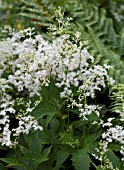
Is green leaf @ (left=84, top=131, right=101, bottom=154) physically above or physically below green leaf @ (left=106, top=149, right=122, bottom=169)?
above

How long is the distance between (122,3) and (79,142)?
2.35 m

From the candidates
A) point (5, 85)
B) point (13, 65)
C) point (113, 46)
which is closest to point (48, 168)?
point (5, 85)

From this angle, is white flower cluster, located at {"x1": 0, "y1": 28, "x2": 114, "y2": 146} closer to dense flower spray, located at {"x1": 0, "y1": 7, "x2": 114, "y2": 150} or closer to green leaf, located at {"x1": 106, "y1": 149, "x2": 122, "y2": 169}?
dense flower spray, located at {"x1": 0, "y1": 7, "x2": 114, "y2": 150}

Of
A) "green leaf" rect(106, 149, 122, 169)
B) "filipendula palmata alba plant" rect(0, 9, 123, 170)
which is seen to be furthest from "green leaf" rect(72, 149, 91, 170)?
"green leaf" rect(106, 149, 122, 169)

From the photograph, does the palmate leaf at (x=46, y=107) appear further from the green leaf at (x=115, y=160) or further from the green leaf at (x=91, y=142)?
the green leaf at (x=115, y=160)

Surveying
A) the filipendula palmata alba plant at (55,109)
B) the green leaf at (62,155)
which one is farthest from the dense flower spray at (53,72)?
the green leaf at (62,155)

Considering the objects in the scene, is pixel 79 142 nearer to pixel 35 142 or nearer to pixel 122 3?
pixel 35 142

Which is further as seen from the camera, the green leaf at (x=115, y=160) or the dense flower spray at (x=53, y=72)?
the dense flower spray at (x=53, y=72)

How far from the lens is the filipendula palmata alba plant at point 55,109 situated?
5.69 feet

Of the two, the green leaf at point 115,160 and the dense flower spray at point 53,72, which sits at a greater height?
the dense flower spray at point 53,72

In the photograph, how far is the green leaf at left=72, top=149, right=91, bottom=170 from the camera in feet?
5.52

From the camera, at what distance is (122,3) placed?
3818mm

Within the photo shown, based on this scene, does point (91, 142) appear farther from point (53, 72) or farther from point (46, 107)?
point (53, 72)

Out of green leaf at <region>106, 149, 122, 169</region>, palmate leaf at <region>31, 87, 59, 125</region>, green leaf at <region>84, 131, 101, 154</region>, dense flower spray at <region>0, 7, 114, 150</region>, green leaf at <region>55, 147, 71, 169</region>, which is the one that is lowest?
green leaf at <region>106, 149, 122, 169</region>
